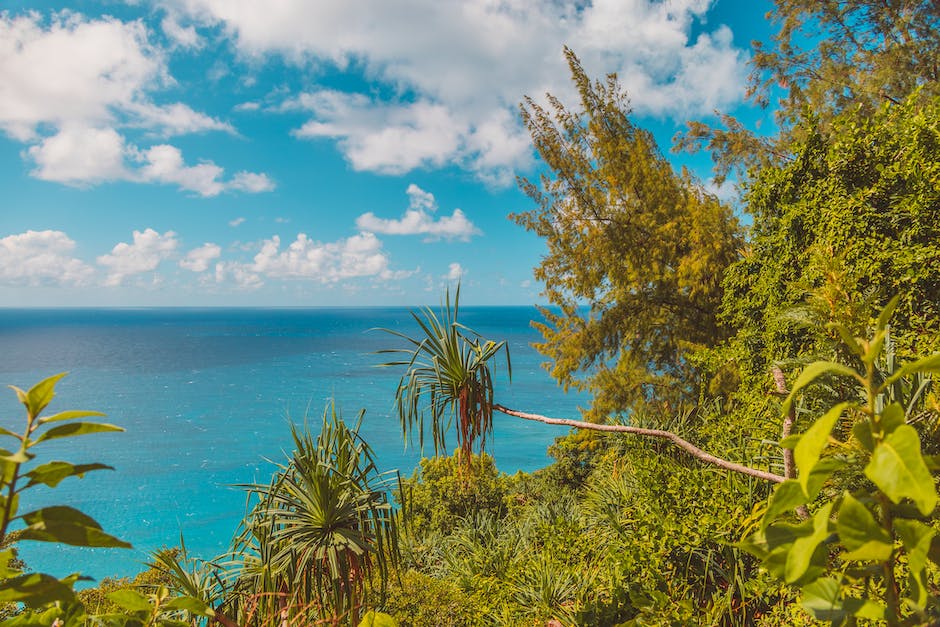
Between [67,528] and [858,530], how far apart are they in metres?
1.02

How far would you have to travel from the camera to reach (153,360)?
87500 millimetres

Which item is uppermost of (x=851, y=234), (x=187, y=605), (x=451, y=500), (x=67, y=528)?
(x=851, y=234)

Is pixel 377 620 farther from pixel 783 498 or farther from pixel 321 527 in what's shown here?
pixel 321 527

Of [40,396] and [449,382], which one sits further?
[449,382]

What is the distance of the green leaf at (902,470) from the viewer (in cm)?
48

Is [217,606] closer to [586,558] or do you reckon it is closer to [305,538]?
[305,538]

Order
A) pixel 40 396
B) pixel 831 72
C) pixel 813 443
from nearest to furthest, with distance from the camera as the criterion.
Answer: pixel 813 443, pixel 40 396, pixel 831 72

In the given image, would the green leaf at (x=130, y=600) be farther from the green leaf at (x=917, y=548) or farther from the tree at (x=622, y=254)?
the tree at (x=622, y=254)

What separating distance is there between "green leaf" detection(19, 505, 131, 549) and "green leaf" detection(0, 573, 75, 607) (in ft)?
0.21

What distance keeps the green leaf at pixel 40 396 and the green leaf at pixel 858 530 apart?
101cm

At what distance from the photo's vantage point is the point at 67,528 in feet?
2.18

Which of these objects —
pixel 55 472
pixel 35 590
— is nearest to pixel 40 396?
pixel 55 472

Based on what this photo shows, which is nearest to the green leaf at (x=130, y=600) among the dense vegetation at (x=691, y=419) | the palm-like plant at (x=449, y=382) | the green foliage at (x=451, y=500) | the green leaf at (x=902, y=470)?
the dense vegetation at (x=691, y=419)

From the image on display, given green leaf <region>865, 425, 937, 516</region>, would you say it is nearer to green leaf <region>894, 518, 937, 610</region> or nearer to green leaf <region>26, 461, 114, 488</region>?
green leaf <region>894, 518, 937, 610</region>
